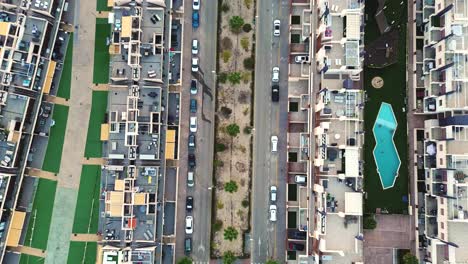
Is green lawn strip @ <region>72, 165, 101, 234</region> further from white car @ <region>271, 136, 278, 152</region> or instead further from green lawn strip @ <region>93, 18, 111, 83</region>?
white car @ <region>271, 136, 278, 152</region>

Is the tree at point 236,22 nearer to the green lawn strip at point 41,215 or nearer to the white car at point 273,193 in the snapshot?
the white car at point 273,193

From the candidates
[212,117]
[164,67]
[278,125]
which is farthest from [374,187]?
[164,67]

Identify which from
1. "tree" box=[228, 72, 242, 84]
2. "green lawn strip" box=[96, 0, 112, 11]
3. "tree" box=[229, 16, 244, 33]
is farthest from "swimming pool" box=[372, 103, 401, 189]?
"green lawn strip" box=[96, 0, 112, 11]

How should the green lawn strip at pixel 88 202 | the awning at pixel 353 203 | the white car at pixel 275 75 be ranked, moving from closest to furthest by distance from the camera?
1. the awning at pixel 353 203
2. the green lawn strip at pixel 88 202
3. the white car at pixel 275 75

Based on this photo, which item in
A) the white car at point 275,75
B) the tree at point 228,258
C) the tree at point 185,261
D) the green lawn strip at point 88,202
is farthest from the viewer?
the white car at point 275,75

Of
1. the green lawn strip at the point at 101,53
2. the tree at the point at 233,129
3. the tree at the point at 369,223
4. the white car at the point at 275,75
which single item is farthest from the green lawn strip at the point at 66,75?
the tree at the point at 369,223

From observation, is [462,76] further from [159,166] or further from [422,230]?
[159,166]
